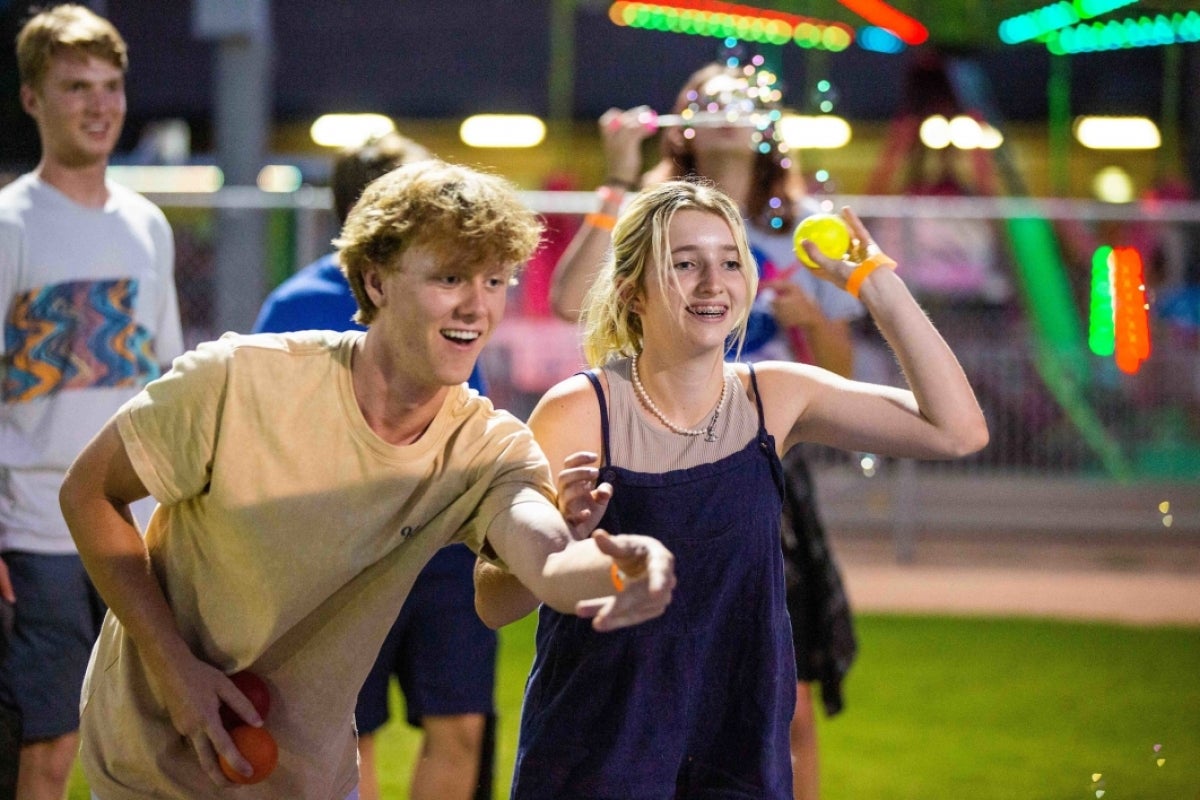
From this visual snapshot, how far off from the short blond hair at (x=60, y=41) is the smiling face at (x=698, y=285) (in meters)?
2.13

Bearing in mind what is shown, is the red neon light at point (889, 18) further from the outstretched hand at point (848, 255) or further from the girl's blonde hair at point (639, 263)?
the girl's blonde hair at point (639, 263)

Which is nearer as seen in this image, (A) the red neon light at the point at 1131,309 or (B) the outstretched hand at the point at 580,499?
(B) the outstretched hand at the point at 580,499

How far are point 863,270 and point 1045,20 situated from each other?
11.6 meters

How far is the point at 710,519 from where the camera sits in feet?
9.89

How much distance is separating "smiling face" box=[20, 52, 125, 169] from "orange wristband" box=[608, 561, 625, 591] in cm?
262

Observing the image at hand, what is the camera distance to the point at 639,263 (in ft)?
10.4

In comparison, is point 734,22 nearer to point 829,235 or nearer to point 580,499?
point 829,235

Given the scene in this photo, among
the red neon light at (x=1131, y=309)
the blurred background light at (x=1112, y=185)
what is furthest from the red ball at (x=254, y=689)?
the blurred background light at (x=1112, y=185)

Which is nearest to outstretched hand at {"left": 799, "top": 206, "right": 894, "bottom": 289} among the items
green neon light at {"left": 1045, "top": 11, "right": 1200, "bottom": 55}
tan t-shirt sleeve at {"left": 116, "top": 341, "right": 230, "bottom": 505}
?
tan t-shirt sleeve at {"left": 116, "top": 341, "right": 230, "bottom": 505}

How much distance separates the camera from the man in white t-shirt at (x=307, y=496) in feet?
8.67

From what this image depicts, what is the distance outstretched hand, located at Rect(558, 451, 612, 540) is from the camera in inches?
107

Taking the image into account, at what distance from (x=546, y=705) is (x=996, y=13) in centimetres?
1229

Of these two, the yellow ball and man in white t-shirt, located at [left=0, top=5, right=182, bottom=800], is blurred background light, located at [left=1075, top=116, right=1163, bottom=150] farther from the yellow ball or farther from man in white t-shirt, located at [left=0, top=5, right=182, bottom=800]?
the yellow ball

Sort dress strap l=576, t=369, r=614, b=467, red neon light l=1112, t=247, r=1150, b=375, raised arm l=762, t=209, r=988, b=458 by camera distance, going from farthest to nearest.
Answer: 1. red neon light l=1112, t=247, r=1150, b=375
2. raised arm l=762, t=209, r=988, b=458
3. dress strap l=576, t=369, r=614, b=467
